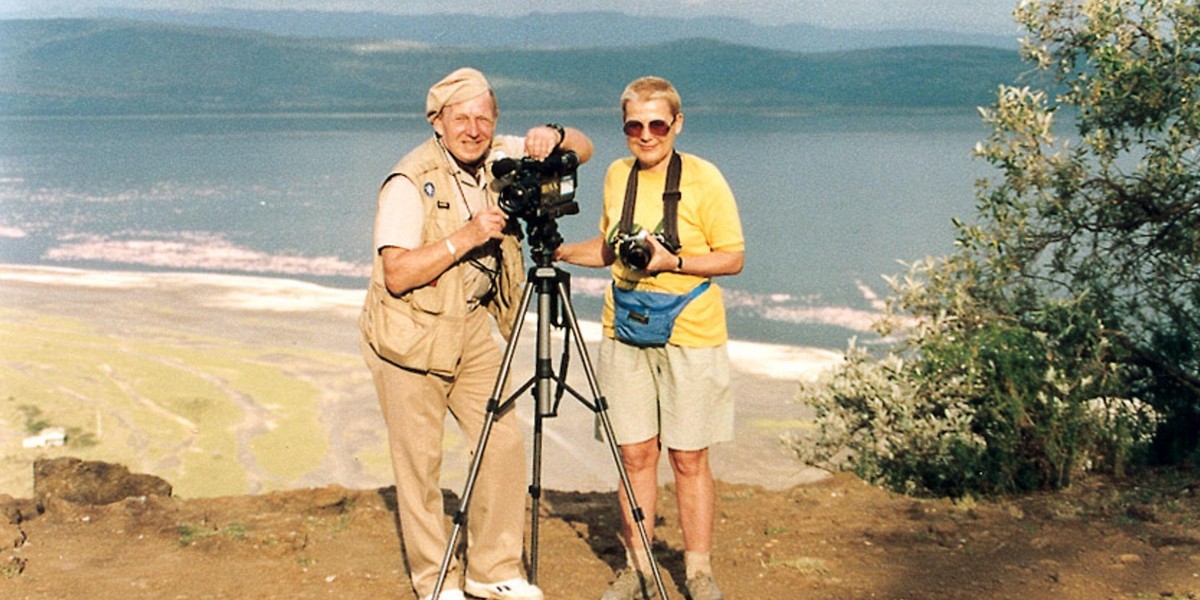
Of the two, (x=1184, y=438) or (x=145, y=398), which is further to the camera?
(x=145, y=398)

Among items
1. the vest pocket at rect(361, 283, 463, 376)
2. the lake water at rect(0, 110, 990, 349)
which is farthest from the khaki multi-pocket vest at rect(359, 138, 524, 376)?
the lake water at rect(0, 110, 990, 349)

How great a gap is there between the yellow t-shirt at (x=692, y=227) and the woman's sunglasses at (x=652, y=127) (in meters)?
0.14

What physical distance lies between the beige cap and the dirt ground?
213cm

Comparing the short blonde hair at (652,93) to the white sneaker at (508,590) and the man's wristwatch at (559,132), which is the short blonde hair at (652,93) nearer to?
the man's wristwatch at (559,132)

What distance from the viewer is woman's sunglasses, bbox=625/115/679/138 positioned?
471cm

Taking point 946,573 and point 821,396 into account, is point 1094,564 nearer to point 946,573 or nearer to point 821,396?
Result: point 946,573

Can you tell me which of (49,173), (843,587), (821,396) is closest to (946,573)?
(843,587)

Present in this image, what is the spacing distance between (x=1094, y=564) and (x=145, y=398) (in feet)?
60.4

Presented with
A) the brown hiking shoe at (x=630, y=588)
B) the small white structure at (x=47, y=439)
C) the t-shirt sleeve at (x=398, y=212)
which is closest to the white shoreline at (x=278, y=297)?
the small white structure at (x=47, y=439)

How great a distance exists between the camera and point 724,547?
629 centimetres

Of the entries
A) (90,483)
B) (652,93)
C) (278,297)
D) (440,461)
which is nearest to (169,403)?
(278,297)

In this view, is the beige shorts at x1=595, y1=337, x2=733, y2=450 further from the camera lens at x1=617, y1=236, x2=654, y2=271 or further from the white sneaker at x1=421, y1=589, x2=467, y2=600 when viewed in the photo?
the white sneaker at x1=421, y1=589, x2=467, y2=600

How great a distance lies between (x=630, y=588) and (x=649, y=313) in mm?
1170

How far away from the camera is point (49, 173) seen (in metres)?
98.4
